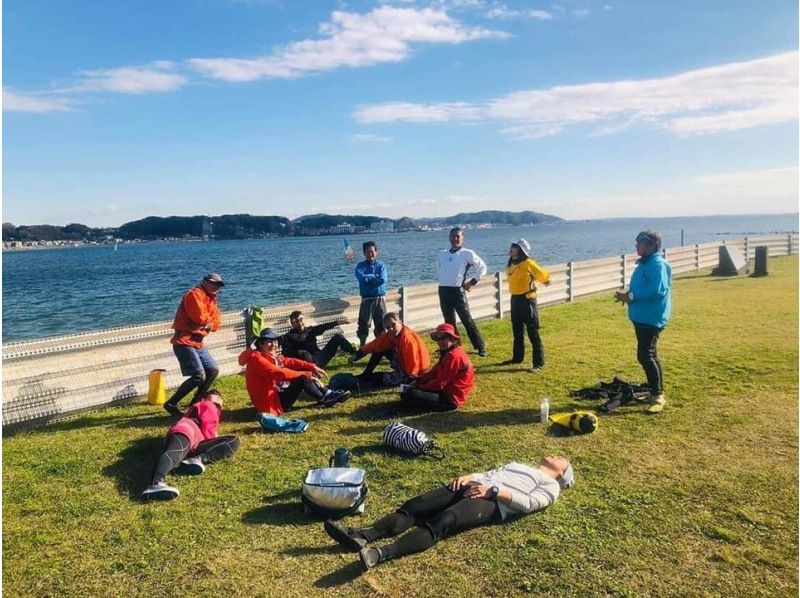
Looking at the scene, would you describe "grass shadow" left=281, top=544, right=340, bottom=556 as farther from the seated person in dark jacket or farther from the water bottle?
the seated person in dark jacket

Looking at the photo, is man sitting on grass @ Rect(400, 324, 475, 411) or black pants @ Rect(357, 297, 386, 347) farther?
black pants @ Rect(357, 297, 386, 347)

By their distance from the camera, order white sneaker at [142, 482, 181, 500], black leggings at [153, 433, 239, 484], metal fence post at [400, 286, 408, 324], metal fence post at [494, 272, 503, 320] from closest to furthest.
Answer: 1. white sneaker at [142, 482, 181, 500]
2. black leggings at [153, 433, 239, 484]
3. metal fence post at [400, 286, 408, 324]
4. metal fence post at [494, 272, 503, 320]

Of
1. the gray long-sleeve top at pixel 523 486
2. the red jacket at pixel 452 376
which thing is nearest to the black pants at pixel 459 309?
the red jacket at pixel 452 376

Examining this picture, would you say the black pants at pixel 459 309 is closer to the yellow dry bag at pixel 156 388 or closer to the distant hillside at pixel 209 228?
the yellow dry bag at pixel 156 388

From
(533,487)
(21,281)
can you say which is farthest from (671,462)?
(21,281)

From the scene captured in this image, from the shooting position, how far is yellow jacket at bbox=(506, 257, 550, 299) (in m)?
9.28

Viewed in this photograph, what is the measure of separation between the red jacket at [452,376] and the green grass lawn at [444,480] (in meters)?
0.29

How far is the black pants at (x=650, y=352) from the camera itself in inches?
285

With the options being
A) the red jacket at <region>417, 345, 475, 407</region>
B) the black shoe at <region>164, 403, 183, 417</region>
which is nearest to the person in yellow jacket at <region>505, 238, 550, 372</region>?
the red jacket at <region>417, 345, 475, 407</region>

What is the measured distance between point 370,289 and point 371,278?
25 centimetres

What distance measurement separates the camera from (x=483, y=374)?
9430 millimetres

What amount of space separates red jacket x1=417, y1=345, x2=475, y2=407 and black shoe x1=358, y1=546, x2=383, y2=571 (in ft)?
11.2

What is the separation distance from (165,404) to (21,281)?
65986 mm

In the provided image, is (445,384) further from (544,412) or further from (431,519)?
(431,519)
